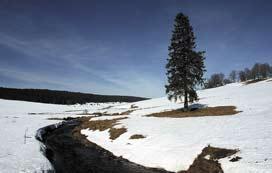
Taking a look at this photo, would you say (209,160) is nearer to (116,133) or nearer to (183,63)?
(116,133)

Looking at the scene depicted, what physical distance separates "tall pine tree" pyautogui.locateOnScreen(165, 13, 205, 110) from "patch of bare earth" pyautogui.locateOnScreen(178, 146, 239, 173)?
23.8 m

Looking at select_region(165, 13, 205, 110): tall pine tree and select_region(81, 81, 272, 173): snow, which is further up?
select_region(165, 13, 205, 110): tall pine tree

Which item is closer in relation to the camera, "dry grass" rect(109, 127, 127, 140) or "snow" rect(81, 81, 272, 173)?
"snow" rect(81, 81, 272, 173)

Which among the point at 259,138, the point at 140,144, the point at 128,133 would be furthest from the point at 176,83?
the point at 259,138

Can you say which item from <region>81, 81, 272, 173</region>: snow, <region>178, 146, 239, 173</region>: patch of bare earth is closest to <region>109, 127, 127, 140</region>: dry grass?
<region>81, 81, 272, 173</region>: snow

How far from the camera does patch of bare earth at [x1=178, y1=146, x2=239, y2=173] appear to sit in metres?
13.1

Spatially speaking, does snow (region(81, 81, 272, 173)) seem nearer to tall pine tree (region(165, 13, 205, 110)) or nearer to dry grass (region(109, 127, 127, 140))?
dry grass (region(109, 127, 127, 140))

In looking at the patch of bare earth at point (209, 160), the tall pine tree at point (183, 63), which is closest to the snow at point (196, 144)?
the patch of bare earth at point (209, 160)

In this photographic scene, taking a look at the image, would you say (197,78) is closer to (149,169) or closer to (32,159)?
(149,169)

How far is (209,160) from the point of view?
13.9 metres

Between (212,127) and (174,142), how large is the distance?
4.83 metres

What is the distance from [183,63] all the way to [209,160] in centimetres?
2624

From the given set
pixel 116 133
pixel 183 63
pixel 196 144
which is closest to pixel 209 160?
pixel 196 144

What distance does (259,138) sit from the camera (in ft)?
51.0
